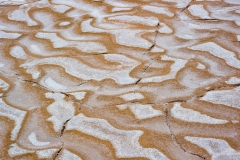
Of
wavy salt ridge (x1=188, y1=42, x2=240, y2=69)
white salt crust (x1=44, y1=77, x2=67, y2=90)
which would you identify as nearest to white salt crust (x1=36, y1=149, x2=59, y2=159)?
white salt crust (x1=44, y1=77, x2=67, y2=90)

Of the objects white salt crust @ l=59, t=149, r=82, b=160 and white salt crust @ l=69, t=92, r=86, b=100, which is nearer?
white salt crust @ l=59, t=149, r=82, b=160

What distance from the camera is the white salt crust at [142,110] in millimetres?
1692

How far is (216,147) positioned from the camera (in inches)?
58.2

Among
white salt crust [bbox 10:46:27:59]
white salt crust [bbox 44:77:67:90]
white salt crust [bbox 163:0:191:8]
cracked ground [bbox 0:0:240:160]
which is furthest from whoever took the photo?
white salt crust [bbox 163:0:191:8]

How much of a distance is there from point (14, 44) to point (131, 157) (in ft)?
4.68

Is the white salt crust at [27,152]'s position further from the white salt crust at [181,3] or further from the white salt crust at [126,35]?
the white salt crust at [181,3]

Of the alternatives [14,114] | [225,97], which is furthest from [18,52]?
[225,97]

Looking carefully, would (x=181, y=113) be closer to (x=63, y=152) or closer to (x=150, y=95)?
(x=150, y=95)

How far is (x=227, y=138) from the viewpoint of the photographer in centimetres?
152

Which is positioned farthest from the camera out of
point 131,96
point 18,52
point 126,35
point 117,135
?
point 126,35

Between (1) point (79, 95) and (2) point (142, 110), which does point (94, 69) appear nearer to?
(1) point (79, 95)

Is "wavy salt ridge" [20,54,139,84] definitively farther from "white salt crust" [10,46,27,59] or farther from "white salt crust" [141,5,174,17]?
"white salt crust" [141,5,174,17]

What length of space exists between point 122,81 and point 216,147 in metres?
0.71

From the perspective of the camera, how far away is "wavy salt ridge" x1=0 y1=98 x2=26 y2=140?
1.66m
